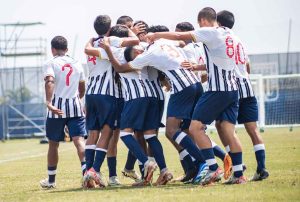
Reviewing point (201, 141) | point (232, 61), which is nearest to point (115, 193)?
point (201, 141)

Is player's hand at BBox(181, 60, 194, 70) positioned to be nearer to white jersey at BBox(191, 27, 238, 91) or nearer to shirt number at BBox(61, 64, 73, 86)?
white jersey at BBox(191, 27, 238, 91)

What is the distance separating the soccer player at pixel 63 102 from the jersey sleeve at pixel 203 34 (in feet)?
8.44

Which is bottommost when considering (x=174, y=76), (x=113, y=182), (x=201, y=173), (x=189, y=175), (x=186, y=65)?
(x=113, y=182)

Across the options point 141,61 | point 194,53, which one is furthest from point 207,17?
point 194,53

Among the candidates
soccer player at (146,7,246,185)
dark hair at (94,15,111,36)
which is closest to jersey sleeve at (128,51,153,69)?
soccer player at (146,7,246,185)

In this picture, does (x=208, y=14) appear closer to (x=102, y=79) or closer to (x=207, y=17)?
(x=207, y=17)

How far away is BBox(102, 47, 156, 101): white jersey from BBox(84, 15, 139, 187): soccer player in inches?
6.4

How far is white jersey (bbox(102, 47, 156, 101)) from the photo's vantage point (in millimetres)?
12203

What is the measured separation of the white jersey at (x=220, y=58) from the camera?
11.6 meters

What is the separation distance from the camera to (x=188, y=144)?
1232 centimetres

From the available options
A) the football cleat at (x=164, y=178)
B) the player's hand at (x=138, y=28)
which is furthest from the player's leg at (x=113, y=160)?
the player's hand at (x=138, y=28)

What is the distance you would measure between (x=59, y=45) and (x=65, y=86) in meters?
0.62

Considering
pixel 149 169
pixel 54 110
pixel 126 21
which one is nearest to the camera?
pixel 149 169

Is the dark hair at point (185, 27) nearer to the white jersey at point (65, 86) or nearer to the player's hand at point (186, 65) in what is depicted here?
the player's hand at point (186, 65)
